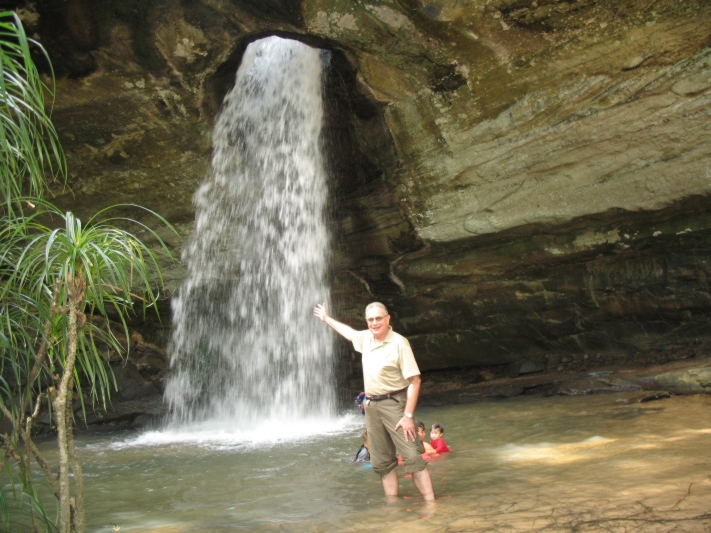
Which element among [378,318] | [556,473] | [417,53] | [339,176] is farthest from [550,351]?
[378,318]

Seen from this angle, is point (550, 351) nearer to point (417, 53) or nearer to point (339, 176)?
point (339, 176)

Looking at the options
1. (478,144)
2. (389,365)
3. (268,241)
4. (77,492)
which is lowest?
A: (77,492)

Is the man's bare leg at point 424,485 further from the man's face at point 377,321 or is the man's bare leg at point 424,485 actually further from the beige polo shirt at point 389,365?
the man's face at point 377,321

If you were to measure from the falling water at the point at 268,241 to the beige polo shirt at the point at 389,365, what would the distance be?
5.29 meters

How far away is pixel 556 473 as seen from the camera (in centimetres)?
398

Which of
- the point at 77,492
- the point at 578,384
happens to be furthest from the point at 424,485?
the point at 578,384

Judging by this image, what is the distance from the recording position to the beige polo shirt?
367cm

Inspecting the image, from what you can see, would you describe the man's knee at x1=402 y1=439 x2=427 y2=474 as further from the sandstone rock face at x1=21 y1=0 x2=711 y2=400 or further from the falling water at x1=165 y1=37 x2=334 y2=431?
the falling water at x1=165 y1=37 x2=334 y2=431

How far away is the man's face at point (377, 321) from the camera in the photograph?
3697 mm

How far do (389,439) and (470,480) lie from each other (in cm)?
74

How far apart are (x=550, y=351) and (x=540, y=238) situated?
6.99ft

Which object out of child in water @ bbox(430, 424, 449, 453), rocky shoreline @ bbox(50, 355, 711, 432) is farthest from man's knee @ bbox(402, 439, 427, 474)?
rocky shoreline @ bbox(50, 355, 711, 432)

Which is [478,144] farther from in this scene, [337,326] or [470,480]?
[470,480]

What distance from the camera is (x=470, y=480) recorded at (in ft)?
13.6
